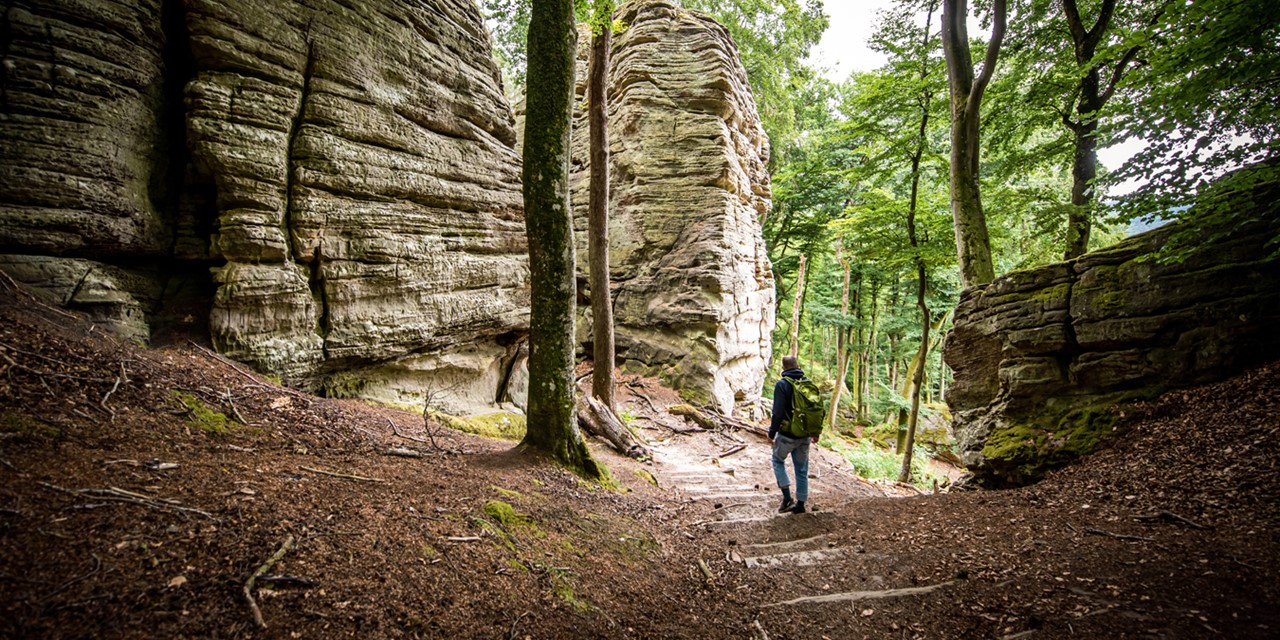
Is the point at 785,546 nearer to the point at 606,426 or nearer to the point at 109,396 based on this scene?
the point at 606,426

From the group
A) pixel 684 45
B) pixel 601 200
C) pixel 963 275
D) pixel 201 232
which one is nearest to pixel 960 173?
pixel 963 275

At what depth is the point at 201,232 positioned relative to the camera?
19.9 ft

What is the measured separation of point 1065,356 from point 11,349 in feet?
39.7

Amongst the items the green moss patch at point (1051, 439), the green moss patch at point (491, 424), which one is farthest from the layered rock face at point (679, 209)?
the green moss patch at point (1051, 439)

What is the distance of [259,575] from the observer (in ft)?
7.57

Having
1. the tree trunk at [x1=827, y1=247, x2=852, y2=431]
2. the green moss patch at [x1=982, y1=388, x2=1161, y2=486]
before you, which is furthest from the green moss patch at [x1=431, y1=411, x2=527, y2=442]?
the tree trunk at [x1=827, y1=247, x2=852, y2=431]

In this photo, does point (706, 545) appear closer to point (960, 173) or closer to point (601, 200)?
point (601, 200)

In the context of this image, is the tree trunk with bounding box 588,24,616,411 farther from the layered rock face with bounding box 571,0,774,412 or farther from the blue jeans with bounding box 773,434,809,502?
the layered rock face with bounding box 571,0,774,412

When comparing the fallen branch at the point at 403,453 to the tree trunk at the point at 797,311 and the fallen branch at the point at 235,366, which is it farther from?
the tree trunk at the point at 797,311

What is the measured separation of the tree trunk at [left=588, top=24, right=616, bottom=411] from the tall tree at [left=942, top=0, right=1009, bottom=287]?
734 cm

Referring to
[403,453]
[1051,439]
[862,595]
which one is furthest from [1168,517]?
[403,453]

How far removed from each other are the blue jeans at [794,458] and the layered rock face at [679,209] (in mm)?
7570

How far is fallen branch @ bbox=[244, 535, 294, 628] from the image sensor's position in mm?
2094

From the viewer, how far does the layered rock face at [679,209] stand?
48.6 ft
